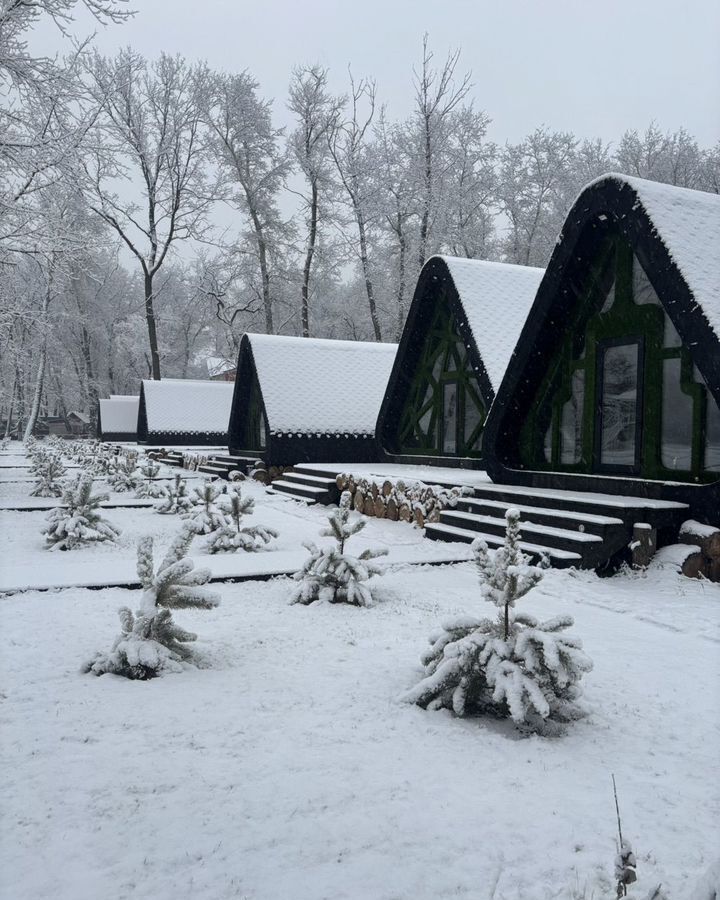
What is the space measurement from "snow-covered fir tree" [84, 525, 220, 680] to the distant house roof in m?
34.4

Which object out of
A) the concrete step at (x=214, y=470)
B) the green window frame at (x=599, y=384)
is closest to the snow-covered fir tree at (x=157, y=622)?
the green window frame at (x=599, y=384)

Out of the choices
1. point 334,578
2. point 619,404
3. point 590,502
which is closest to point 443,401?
point 619,404

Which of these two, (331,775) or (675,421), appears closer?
(331,775)

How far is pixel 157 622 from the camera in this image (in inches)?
177

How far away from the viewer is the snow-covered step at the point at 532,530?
731 cm

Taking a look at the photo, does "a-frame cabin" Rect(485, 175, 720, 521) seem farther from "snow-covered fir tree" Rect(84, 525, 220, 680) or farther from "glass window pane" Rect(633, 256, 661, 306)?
"snow-covered fir tree" Rect(84, 525, 220, 680)

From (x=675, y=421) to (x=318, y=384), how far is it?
37.3 ft

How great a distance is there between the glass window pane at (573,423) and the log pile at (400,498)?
1541 mm

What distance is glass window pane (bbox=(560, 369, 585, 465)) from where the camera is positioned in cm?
966

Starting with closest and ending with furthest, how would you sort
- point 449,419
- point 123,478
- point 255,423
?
point 449,419 → point 123,478 → point 255,423

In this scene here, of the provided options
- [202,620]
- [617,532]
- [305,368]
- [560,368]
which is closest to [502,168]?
[305,368]

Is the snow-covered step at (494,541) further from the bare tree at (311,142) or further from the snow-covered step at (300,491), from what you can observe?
the bare tree at (311,142)

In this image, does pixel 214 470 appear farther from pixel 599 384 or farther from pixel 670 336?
pixel 670 336

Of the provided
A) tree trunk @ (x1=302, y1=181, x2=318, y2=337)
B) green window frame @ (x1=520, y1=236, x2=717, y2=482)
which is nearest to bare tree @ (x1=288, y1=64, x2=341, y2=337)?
tree trunk @ (x1=302, y1=181, x2=318, y2=337)
